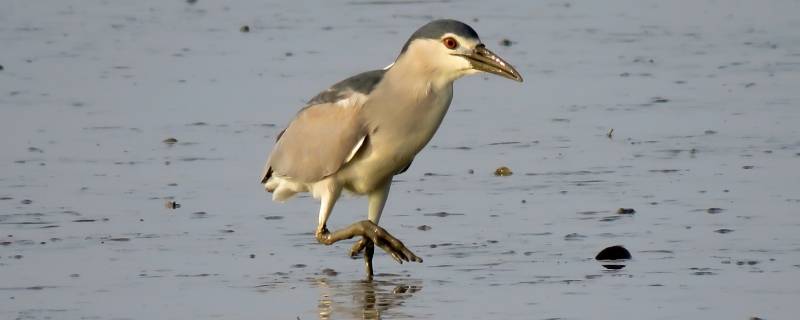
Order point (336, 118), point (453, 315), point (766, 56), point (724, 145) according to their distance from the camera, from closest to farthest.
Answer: point (453, 315) → point (336, 118) → point (724, 145) → point (766, 56)

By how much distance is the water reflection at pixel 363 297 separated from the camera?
873cm

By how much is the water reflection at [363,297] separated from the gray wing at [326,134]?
1.82ft

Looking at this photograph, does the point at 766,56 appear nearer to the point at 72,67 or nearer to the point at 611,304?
the point at 72,67

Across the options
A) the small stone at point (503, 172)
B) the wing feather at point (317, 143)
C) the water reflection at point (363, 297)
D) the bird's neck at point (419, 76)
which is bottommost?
→ the water reflection at point (363, 297)

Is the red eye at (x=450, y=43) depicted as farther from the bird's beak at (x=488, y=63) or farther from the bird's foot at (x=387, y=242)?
the bird's foot at (x=387, y=242)

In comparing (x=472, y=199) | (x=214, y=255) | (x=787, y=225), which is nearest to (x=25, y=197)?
(x=214, y=255)

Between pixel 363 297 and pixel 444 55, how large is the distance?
3.92 ft

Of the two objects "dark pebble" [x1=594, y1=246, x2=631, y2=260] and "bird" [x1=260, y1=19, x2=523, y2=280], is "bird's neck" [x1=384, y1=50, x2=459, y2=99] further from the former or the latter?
"dark pebble" [x1=594, y1=246, x2=631, y2=260]

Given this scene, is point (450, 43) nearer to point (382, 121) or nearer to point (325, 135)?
point (382, 121)

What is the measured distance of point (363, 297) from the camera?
9070mm

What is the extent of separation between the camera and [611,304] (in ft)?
28.0

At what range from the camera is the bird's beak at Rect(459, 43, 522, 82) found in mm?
8867

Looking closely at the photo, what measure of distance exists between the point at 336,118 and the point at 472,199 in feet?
Result: 6.25

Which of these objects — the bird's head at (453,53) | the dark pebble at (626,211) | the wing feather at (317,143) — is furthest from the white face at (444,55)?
the dark pebble at (626,211)
